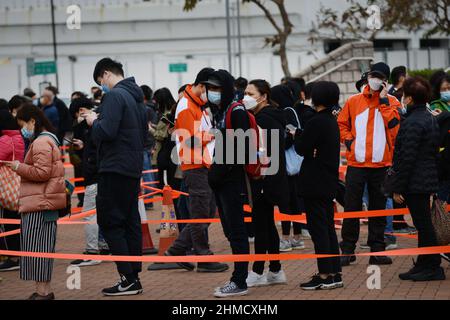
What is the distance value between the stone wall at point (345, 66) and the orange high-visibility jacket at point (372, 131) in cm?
1624

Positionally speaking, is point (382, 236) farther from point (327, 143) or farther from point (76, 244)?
point (76, 244)

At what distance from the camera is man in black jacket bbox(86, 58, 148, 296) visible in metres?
9.13

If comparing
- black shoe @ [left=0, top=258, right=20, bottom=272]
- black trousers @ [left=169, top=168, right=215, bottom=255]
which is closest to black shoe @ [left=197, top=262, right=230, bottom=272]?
black trousers @ [left=169, top=168, right=215, bottom=255]

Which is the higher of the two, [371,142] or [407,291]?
[371,142]

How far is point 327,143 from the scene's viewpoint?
9.35m

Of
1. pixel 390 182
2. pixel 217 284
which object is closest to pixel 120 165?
pixel 217 284

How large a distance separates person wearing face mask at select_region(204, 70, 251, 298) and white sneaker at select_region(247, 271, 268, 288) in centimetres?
39

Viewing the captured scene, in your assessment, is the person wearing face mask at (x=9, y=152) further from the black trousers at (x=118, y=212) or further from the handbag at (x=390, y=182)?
the handbag at (x=390, y=182)

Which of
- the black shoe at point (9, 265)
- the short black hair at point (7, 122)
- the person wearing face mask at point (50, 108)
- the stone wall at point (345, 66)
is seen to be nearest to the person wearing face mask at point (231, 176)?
the short black hair at point (7, 122)

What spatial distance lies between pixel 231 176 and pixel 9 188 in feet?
9.93

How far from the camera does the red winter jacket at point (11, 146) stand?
10703mm

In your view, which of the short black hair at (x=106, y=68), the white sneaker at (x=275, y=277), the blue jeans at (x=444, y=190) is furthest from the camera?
the blue jeans at (x=444, y=190)

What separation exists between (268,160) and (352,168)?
1.67 metres

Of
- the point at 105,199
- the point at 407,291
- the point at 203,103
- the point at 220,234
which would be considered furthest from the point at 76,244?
the point at 407,291
